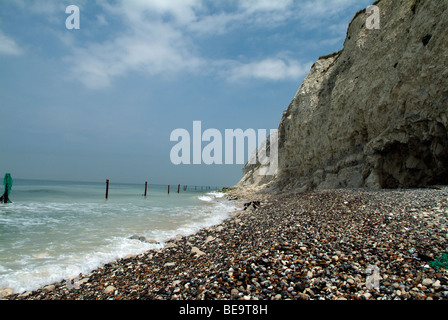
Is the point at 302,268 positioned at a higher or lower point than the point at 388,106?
lower

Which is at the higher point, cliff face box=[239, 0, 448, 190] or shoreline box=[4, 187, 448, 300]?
cliff face box=[239, 0, 448, 190]

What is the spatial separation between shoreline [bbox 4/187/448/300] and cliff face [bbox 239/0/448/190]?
32.1ft

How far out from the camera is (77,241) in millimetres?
9617

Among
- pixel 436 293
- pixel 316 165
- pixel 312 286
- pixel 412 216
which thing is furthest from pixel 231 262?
pixel 316 165

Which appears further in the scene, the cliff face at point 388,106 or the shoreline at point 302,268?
the cliff face at point 388,106

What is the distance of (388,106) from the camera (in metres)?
17.0

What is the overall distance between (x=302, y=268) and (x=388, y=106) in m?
17.6

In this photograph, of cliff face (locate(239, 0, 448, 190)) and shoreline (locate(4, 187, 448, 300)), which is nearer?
shoreline (locate(4, 187, 448, 300))

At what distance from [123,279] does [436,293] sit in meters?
6.16

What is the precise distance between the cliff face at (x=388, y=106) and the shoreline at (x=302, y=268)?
9774mm

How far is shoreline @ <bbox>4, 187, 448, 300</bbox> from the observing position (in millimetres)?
3789

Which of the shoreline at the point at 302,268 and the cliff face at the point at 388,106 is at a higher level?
the cliff face at the point at 388,106

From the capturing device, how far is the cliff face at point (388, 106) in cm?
1415

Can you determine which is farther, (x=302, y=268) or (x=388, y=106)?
(x=388, y=106)
